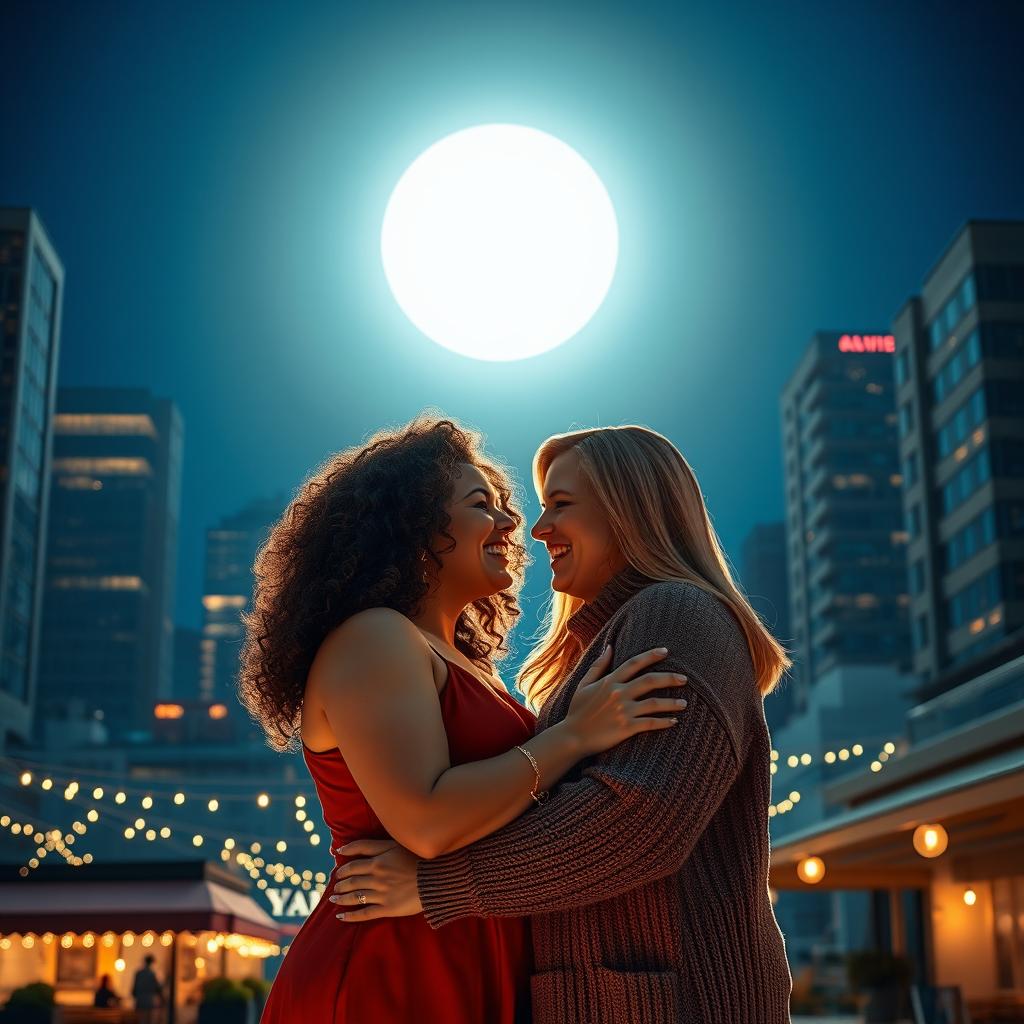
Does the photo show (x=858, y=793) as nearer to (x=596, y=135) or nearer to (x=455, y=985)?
(x=455, y=985)

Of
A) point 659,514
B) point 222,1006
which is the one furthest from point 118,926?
point 659,514

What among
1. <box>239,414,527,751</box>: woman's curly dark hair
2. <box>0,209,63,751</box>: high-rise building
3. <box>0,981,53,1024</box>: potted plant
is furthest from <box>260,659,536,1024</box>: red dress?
<box>0,209,63,751</box>: high-rise building

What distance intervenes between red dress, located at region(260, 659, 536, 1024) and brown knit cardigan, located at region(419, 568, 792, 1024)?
9 cm

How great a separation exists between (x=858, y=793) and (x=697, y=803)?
2483 centimetres

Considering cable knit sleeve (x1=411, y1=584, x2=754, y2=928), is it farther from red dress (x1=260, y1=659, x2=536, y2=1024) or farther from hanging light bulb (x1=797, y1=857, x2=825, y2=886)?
hanging light bulb (x1=797, y1=857, x2=825, y2=886)

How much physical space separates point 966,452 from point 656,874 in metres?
47.9

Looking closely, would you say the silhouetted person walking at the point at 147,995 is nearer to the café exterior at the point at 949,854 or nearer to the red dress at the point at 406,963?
the café exterior at the point at 949,854

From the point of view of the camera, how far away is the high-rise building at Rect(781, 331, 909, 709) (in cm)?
9044

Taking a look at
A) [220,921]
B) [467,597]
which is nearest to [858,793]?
[220,921]

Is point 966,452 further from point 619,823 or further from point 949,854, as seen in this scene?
point 619,823

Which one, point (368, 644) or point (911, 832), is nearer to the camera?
point (368, 644)

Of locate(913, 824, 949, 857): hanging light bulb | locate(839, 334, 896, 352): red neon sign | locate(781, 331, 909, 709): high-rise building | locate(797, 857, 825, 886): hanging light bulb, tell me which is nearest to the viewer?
locate(913, 824, 949, 857): hanging light bulb

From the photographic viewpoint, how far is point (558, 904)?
2.45 m

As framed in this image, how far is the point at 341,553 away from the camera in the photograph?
2.89m
